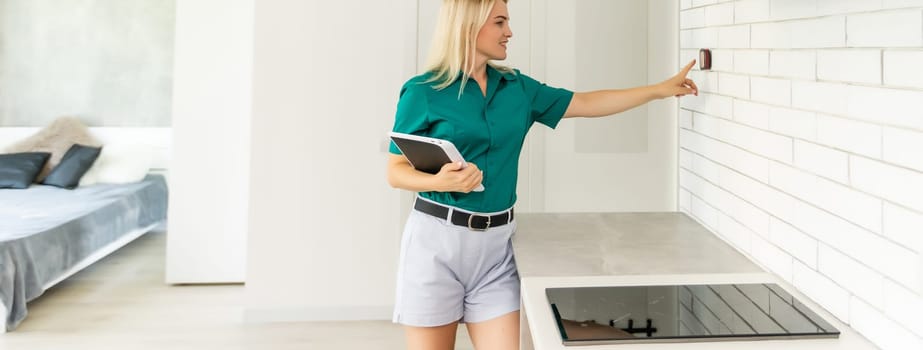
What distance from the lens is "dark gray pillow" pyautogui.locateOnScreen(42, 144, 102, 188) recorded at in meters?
5.05

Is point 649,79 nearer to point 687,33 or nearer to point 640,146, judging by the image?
point 640,146

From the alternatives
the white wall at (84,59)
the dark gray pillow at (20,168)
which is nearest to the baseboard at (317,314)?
the dark gray pillow at (20,168)

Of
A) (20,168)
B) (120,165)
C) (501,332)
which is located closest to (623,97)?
(501,332)

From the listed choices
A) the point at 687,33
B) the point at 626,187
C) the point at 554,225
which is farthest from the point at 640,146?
the point at 554,225

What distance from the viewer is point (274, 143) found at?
348cm

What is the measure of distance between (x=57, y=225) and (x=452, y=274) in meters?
3.12

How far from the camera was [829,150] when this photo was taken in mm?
Result: 1352

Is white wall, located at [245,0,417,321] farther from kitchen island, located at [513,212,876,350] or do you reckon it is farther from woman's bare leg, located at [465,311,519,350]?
woman's bare leg, located at [465,311,519,350]

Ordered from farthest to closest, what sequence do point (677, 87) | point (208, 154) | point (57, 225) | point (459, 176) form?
point (208, 154), point (57, 225), point (677, 87), point (459, 176)

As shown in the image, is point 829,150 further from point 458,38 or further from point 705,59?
point 458,38

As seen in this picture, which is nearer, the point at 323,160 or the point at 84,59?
the point at 323,160

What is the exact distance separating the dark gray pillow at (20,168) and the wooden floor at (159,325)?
3.68 feet

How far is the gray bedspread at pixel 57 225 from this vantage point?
346 centimetres

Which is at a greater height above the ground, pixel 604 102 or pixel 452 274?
pixel 604 102
